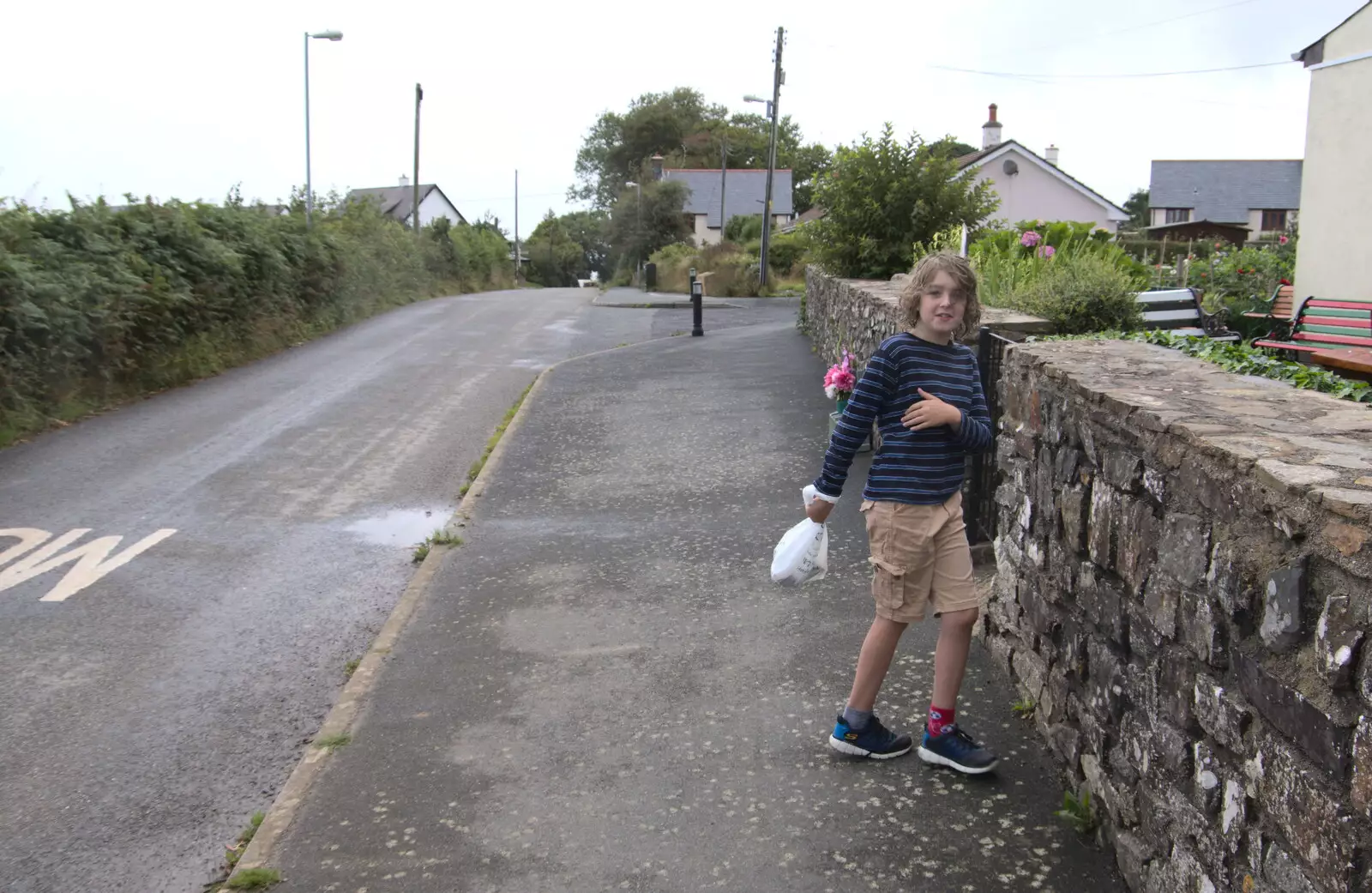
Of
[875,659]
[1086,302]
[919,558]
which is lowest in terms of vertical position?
[875,659]

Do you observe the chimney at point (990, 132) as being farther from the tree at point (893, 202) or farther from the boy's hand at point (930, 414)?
the boy's hand at point (930, 414)

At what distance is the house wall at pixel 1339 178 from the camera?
1470cm

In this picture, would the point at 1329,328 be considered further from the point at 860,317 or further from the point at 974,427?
the point at 974,427

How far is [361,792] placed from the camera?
4.26 meters

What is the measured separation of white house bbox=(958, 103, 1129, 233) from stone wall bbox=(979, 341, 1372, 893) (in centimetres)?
4552

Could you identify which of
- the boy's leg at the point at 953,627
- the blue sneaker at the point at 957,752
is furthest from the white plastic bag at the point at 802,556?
the blue sneaker at the point at 957,752

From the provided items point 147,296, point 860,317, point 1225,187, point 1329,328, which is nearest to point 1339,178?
point 1329,328

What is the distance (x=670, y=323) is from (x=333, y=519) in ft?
56.3

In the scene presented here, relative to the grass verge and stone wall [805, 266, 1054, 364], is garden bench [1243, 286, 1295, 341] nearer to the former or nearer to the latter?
stone wall [805, 266, 1054, 364]

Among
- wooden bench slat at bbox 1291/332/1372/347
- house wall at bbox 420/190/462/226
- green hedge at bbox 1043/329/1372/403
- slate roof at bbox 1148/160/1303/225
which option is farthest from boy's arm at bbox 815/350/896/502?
house wall at bbox 420/190/462/226

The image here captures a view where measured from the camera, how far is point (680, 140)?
305ft

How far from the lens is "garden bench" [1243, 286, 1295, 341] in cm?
1142

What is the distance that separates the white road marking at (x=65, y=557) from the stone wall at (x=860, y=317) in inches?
204

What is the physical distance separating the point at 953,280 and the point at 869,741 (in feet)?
5.69
